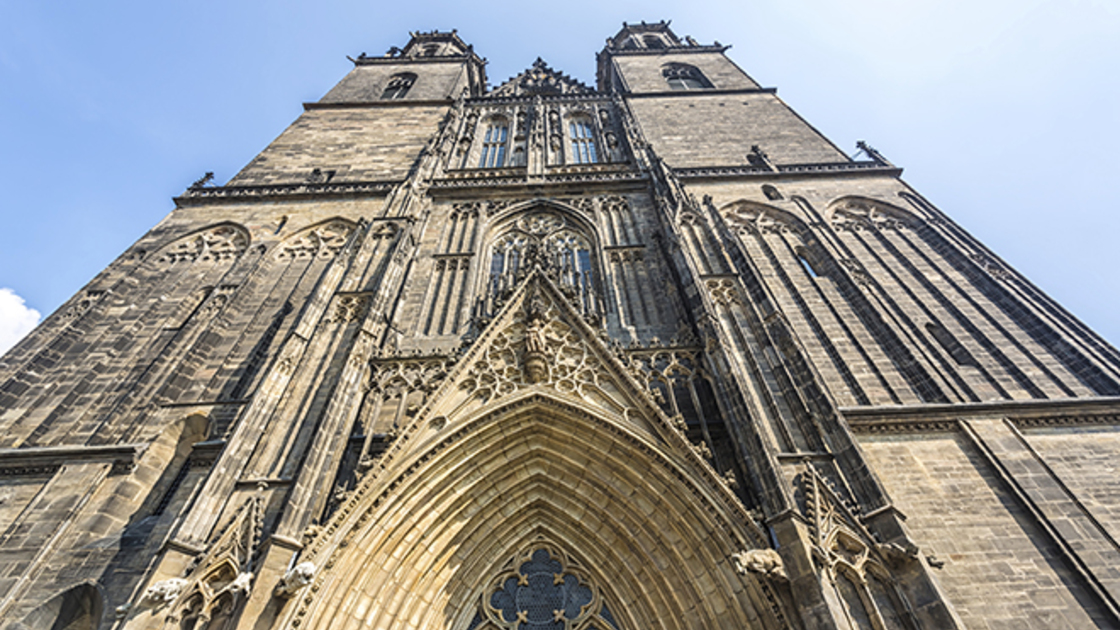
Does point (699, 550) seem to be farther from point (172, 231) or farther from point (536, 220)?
point (172, 231)

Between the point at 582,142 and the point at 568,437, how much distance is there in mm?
13815

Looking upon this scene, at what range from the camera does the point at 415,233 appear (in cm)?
1227

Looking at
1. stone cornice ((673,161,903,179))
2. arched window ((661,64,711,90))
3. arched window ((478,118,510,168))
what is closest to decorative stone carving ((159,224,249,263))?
arched window ((478,118,510,168))

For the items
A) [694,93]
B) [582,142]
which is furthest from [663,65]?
[582,142]

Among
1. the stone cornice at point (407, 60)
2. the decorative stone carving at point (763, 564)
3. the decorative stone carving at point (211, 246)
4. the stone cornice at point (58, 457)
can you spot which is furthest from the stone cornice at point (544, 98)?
the decorative stone carving at point (763, 564)

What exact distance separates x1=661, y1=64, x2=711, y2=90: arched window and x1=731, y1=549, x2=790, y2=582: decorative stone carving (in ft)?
73.5

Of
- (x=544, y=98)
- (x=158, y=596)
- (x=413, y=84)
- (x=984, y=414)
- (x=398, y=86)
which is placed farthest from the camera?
(x=398, y=86)

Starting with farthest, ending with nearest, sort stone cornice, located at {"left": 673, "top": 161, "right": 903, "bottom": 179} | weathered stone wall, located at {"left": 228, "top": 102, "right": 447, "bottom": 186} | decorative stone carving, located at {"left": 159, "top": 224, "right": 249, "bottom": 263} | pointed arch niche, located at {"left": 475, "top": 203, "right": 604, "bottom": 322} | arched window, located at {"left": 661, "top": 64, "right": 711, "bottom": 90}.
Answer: arched window, located at {"left": 661, "top": 64, "right": 711, "bottom": 90} < weathered stone wall, located at {"left": 228, "top": 102, "right": 447, "bottom": 186} < stone cornice, located at {"left": 673, "top": 161, "right": 903, "bottom": 179} < decorative stone carving, located at {"left": 159, "top": 224, "right": 249, "bottom": 263} < pointed arch niche, located at {"left": 475, "top": 203, "right": 604, "bottom": 322}

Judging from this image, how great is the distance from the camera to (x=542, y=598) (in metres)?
6.98

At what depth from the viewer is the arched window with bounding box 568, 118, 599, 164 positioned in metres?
17.5

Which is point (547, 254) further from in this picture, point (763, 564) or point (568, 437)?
point (763, 564)

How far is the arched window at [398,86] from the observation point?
23.6m

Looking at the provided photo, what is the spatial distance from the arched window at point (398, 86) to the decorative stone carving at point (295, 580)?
70.5 ft

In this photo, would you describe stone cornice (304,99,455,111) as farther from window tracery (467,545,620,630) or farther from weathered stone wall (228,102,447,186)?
window tracery (467,545,620,630)
